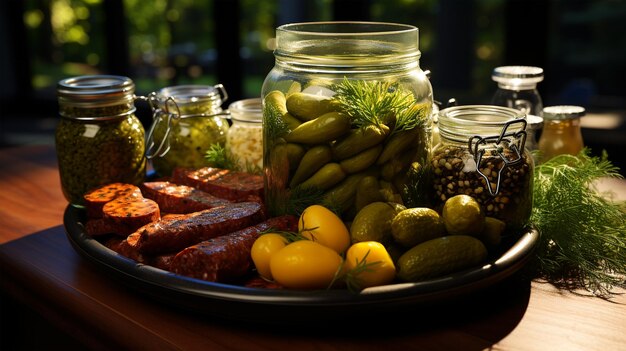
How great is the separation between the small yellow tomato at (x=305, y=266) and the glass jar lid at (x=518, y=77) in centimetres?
65

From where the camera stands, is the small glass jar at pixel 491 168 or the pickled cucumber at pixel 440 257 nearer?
the pickled cucumber at pixel 440 257

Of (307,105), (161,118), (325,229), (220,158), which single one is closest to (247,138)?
(220,158)

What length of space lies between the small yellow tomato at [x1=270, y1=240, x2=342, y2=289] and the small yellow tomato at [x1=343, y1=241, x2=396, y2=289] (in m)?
0.02

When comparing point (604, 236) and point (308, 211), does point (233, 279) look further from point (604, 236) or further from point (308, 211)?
point (604, 236)

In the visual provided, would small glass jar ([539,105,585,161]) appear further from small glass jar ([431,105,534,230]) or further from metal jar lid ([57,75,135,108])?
metal jar lid ([57,75,135,108])

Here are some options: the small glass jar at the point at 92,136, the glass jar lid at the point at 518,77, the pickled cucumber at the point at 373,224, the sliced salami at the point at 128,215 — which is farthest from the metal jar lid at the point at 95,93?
the glass jar lid at the point at 518,77

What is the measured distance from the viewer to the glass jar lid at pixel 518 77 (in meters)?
1.28

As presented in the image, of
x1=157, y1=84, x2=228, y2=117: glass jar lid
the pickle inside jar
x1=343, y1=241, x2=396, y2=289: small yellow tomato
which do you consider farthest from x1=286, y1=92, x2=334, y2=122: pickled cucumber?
x1=157, y1=84, x2=228, y2=117: glass jar lid

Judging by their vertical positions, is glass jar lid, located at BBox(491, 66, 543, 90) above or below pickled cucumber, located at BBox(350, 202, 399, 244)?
above

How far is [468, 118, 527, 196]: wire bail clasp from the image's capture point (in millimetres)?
939

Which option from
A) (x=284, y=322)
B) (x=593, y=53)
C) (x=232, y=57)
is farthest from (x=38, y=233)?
(x=593, y=53)

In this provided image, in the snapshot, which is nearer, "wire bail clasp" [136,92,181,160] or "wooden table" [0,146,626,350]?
"wooden table" [0,146,626,350]

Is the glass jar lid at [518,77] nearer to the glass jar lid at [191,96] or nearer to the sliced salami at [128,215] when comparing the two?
the glass jar lid at [191,96]

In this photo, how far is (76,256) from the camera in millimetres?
1083
